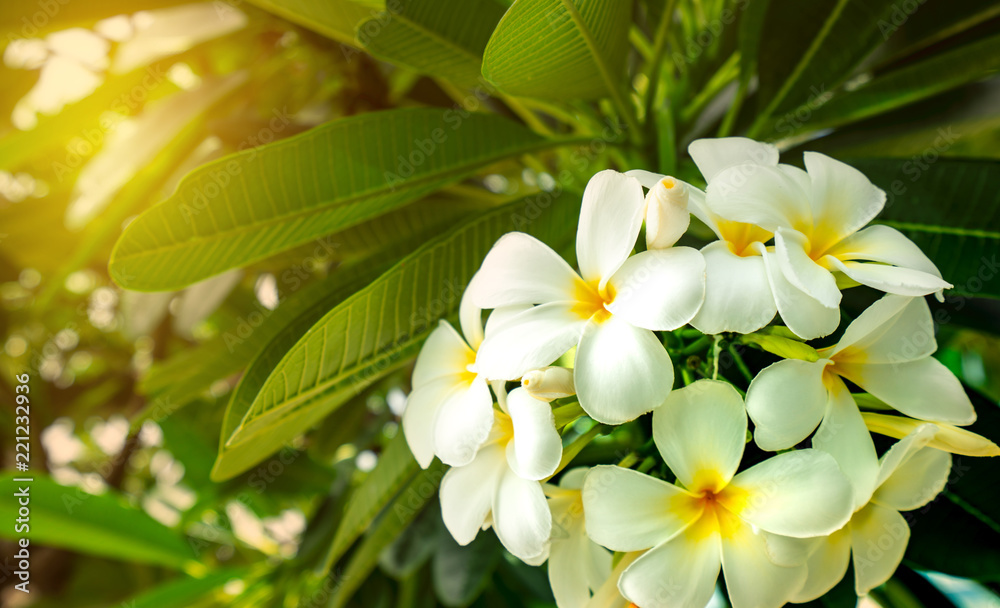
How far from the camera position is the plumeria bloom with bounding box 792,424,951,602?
37 cm

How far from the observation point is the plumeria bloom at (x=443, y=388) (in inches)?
16.0

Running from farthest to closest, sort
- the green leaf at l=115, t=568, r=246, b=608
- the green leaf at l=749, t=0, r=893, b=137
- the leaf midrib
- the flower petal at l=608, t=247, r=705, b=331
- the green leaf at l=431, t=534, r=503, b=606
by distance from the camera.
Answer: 1. the green leaf at l=115, t=568, r=246, b=608
2. the green leaf at l=431, t=534, r=503, b=606
3. the green leaf at l=749, t=0, r=893, b=137
4. the leaf midrib
5. the flower petal at l=608, t=247, r=705, b=331

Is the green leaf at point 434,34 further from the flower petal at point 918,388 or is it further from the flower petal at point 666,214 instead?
the flower petal at point 918,388

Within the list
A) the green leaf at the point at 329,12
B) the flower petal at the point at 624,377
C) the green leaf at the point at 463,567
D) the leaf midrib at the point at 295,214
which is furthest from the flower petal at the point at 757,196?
the green leaf at the point at 463,567

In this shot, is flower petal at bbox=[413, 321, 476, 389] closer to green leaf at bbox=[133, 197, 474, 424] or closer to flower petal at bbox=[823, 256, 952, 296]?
green leaf at bbox=[133, 197, 474, 424]

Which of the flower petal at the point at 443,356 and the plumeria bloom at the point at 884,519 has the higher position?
the flower petal at the point at 443,356

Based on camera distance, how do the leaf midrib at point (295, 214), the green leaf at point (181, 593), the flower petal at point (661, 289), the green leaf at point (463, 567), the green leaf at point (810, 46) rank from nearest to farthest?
1. the flower petal at point (661, 289)
2. the leaf midrib at point (295, 214)
3. the green leaf at point (810, 46)
4. the green leaf at point (463, 567)
5. the green leaf at point (181, 593)

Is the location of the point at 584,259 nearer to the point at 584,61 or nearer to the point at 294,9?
the point at 584,61

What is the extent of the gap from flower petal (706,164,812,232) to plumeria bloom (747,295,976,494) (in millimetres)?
79

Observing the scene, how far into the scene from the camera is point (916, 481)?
398 millimetres

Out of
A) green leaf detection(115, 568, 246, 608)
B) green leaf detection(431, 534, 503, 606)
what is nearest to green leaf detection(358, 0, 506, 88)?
green leaf detection(431, 534, 503, 606)

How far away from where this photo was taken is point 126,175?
39.6 inches

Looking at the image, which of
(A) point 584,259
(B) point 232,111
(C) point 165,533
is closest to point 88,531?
(C) point 165,533

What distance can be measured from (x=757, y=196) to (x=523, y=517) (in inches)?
10.0
